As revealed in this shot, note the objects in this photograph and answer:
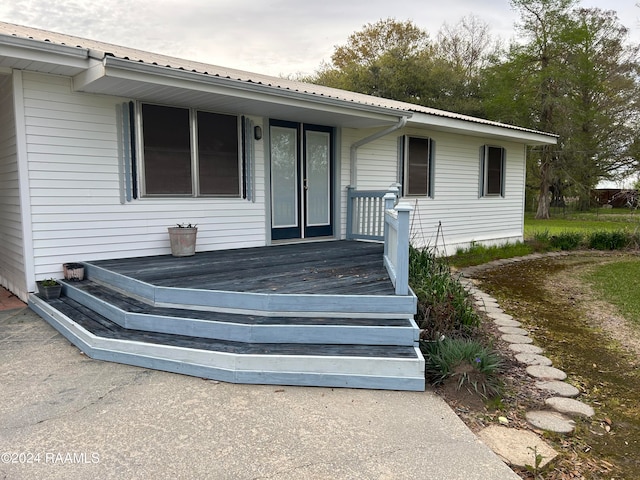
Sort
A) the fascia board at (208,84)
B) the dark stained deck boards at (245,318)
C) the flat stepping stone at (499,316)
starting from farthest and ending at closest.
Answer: the flat stepping stone at (499,316), the fascia board at (208,84), the dark stained deck boards at (245,318)

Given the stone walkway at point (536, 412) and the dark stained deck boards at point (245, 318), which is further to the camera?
→ the dark stained deck boards at point (245, 318)

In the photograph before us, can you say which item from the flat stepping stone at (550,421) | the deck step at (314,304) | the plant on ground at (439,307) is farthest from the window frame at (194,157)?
the flat stepping stone at (550,421)

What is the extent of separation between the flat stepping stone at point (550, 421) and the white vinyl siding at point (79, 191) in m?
4.42

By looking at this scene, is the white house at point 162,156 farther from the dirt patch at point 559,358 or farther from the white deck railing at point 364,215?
the dirt patch at point 559,358

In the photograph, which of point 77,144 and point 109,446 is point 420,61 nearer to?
point 77,144

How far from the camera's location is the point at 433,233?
8.88m

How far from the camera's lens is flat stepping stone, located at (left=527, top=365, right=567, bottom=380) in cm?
335

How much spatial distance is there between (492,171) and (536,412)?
8048 mm

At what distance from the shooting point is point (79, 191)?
4.85 metres

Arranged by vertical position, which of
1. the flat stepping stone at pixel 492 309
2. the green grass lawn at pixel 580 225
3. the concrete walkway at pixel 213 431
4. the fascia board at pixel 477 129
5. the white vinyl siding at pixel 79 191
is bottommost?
the flat stepping stone at pixel 492 309

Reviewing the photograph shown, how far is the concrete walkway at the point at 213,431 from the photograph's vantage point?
6.68 feet

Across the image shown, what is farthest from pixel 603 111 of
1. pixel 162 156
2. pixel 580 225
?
pixel 162 156

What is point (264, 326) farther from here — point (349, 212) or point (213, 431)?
point (349, 212)

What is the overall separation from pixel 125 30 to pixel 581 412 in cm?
1692
